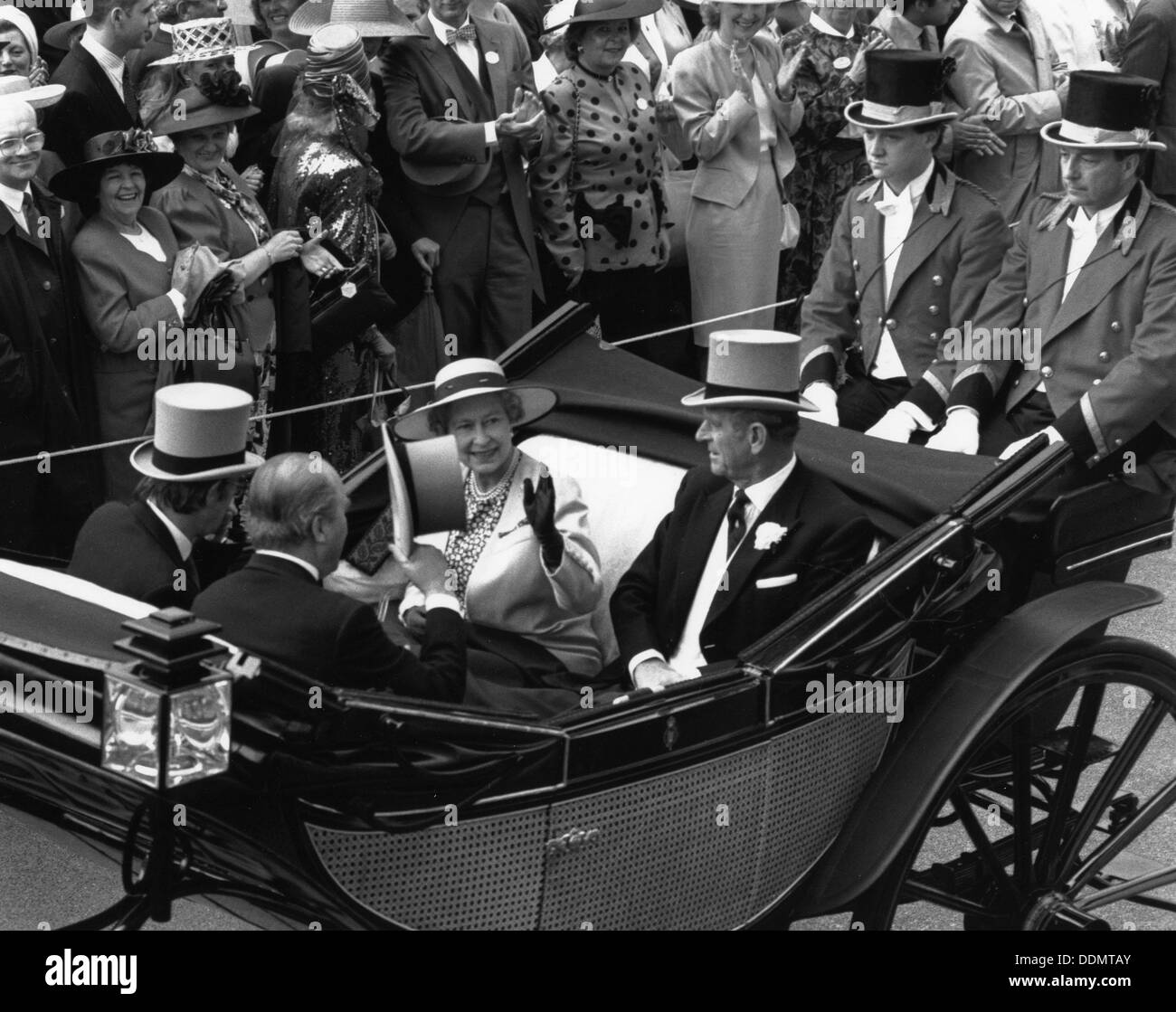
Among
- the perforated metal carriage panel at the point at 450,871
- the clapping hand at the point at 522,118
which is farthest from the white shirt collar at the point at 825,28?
the perforated metal carriage panel at the point at 450,871

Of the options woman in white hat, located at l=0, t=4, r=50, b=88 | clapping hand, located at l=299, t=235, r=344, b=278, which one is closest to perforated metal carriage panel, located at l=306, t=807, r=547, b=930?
clapping hand, located at l=299, t=235, r=344, b=278

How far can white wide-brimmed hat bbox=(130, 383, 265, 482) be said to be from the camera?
3779 millimetres

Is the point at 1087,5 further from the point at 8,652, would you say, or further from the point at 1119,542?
the point at 8,652

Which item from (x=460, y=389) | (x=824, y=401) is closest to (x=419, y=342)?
(x=824, y=401)

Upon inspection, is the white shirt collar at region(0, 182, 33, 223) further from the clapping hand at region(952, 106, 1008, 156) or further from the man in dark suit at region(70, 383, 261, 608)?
the clapping hand at region(952, 106, 1008, 156)

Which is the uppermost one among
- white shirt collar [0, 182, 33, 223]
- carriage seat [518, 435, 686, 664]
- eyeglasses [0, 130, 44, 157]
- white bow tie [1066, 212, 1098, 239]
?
white bow tie [1066, 212, 1098, 239]

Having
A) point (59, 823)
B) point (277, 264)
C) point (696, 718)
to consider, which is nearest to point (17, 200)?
point (277, 264)

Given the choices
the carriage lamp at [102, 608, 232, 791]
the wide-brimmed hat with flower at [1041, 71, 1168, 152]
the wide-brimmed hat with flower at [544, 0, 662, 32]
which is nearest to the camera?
the carriage lamp at [102, 608, 232, 791]

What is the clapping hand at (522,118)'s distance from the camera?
21.4ft

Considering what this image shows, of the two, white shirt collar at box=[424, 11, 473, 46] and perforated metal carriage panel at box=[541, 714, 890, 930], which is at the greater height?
white shirt collar at box=[424, 11, 473, 46]

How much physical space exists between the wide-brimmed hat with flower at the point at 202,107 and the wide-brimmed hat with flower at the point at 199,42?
0.30ft

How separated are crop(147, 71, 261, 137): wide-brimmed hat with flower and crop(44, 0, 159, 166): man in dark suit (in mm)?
182

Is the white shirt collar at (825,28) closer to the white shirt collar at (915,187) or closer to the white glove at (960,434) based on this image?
the white shirt collar at (915,187)

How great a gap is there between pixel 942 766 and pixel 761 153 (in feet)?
14.3
